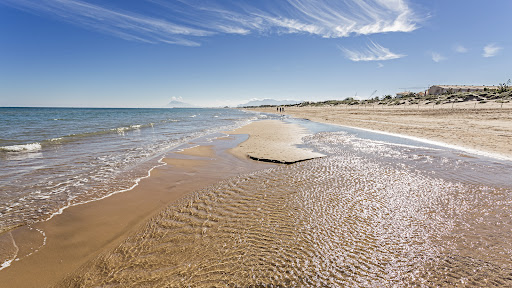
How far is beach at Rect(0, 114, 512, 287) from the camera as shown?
304 centimetres

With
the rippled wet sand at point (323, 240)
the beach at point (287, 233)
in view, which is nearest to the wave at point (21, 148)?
the beach at point (287, 233)

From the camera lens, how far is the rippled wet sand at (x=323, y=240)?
2973mm

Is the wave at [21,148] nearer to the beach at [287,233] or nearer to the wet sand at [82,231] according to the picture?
A: the wet sand at [82,231]

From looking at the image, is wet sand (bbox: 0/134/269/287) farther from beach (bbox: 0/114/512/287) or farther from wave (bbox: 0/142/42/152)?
wave (bbox: 0/142/42/152)

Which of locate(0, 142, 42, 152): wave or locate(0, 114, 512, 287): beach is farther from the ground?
locate(0, 142, 42, 152): wave

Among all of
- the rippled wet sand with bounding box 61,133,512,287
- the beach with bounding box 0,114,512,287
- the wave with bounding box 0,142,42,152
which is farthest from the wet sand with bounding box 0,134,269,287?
the wave with bounding box 0,142,42,152

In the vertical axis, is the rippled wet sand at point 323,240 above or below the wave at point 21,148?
below

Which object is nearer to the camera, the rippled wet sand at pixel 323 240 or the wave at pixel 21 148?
the rippled wet sand at pixel 323 240

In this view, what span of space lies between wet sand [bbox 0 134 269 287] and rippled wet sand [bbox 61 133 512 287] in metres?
0.44

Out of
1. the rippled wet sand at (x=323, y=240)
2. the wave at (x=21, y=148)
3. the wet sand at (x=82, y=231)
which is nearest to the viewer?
the rippled wet sand at (x=323, y=240)

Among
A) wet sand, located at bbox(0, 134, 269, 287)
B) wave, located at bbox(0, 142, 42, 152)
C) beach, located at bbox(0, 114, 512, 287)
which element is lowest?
wet sand, located at bbox(0, 134, 269, 287)

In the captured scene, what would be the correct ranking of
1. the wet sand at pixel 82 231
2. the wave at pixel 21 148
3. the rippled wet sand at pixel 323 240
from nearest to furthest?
1. the rippled wet sand at pixel 323 240
2. the wet sand at pixel 82 231
3. the wave at pixel 21 148

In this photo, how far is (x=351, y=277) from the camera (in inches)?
115

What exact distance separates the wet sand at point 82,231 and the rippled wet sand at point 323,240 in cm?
44
